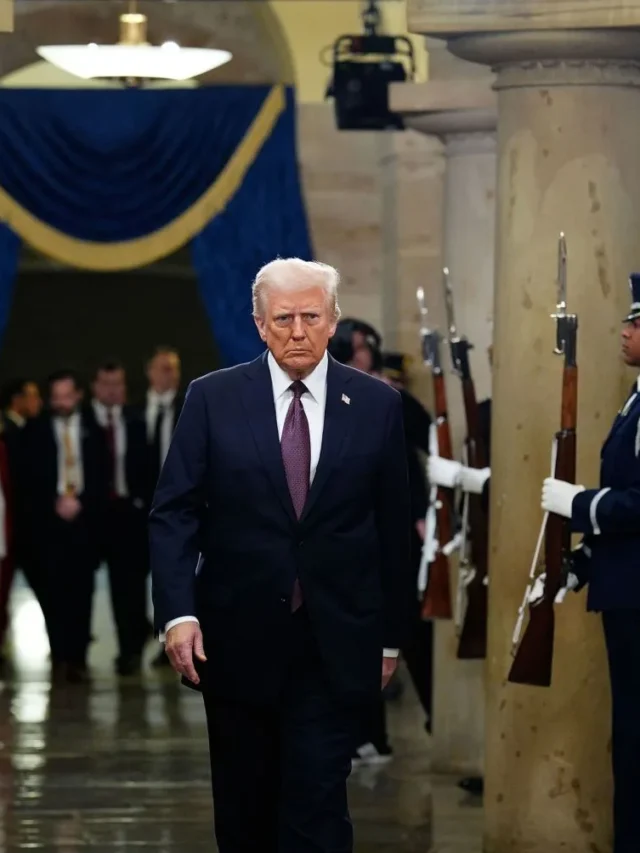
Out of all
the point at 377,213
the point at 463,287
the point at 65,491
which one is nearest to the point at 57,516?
the point at 65,491

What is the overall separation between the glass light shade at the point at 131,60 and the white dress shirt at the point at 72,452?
215cm

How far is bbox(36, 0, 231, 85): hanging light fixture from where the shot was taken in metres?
9.33

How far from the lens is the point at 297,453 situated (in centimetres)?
490

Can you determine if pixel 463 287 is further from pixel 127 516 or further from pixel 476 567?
pixel 127 516

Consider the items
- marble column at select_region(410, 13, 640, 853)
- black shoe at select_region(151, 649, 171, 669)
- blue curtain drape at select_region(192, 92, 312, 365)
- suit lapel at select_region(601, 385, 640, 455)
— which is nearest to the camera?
suit lapel at select_region(601, 385, 640, 455)

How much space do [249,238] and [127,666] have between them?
2.24 metres

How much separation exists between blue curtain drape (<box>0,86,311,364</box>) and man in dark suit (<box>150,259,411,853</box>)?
6.64m

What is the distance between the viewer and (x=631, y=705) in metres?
5.80

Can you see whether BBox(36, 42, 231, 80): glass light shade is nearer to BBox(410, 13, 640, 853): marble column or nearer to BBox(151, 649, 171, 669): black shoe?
BBox(151, 649, 171, 669): black shoe

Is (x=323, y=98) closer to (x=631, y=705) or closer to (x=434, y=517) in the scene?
(x=434, y=517)

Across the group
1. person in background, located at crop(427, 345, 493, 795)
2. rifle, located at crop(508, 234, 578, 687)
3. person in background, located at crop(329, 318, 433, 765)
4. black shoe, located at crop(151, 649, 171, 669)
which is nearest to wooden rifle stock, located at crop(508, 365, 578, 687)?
rifle, located at crop(508, 234, 578, 687)

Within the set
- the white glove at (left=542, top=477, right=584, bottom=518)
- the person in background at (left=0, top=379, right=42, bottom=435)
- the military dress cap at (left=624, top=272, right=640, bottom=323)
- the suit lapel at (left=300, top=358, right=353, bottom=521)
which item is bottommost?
the person in background at (left=0, top=379, right=42, bottom=435)

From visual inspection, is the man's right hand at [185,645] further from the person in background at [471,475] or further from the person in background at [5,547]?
the person in background at [5,547]

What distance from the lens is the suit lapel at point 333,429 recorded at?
191 inches
